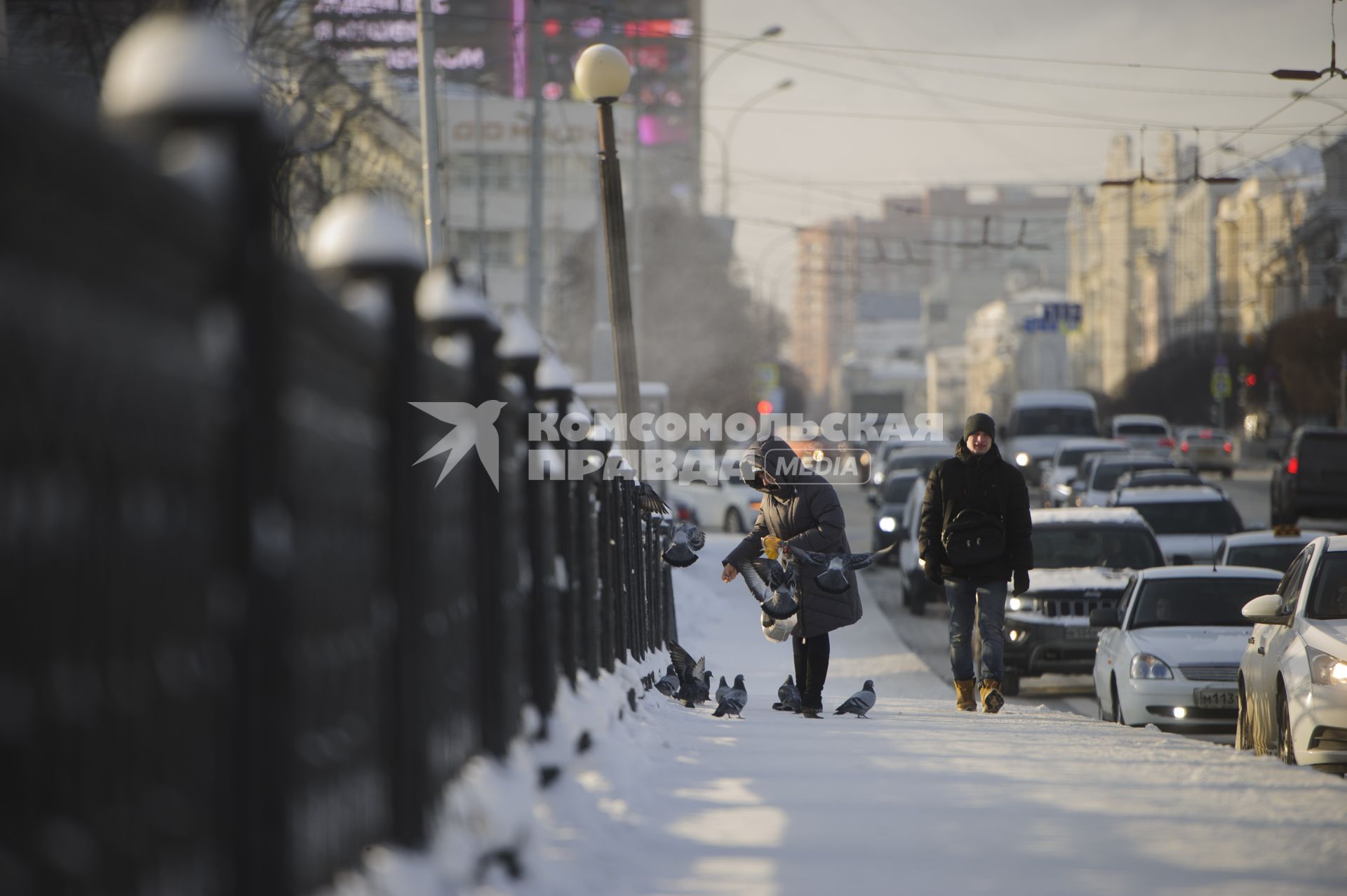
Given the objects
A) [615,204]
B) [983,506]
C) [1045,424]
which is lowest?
[983,506]

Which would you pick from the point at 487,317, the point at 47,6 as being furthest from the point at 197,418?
the point at 47,6

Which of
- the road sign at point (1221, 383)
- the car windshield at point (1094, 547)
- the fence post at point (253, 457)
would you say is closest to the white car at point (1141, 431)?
the road sign at point (1221, 383)

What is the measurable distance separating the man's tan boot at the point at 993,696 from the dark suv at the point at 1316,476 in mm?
23350

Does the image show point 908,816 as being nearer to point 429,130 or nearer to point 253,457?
point 253,457

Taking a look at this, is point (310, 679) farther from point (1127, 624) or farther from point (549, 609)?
point (1127, 624)

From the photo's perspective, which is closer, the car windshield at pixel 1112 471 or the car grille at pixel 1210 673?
the car grille at pixel 1210 673

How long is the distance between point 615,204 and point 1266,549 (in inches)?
286

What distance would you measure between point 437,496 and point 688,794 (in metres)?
1.72

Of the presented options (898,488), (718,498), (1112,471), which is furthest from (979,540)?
(718,498)

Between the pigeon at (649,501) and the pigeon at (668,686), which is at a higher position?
the pigeon at (649,501)

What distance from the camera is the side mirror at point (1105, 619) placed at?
12672mm

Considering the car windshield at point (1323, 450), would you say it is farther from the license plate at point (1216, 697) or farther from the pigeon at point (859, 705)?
the pigeon at point (859, 705)

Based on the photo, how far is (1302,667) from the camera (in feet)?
28.7

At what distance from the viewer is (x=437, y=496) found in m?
3.85
